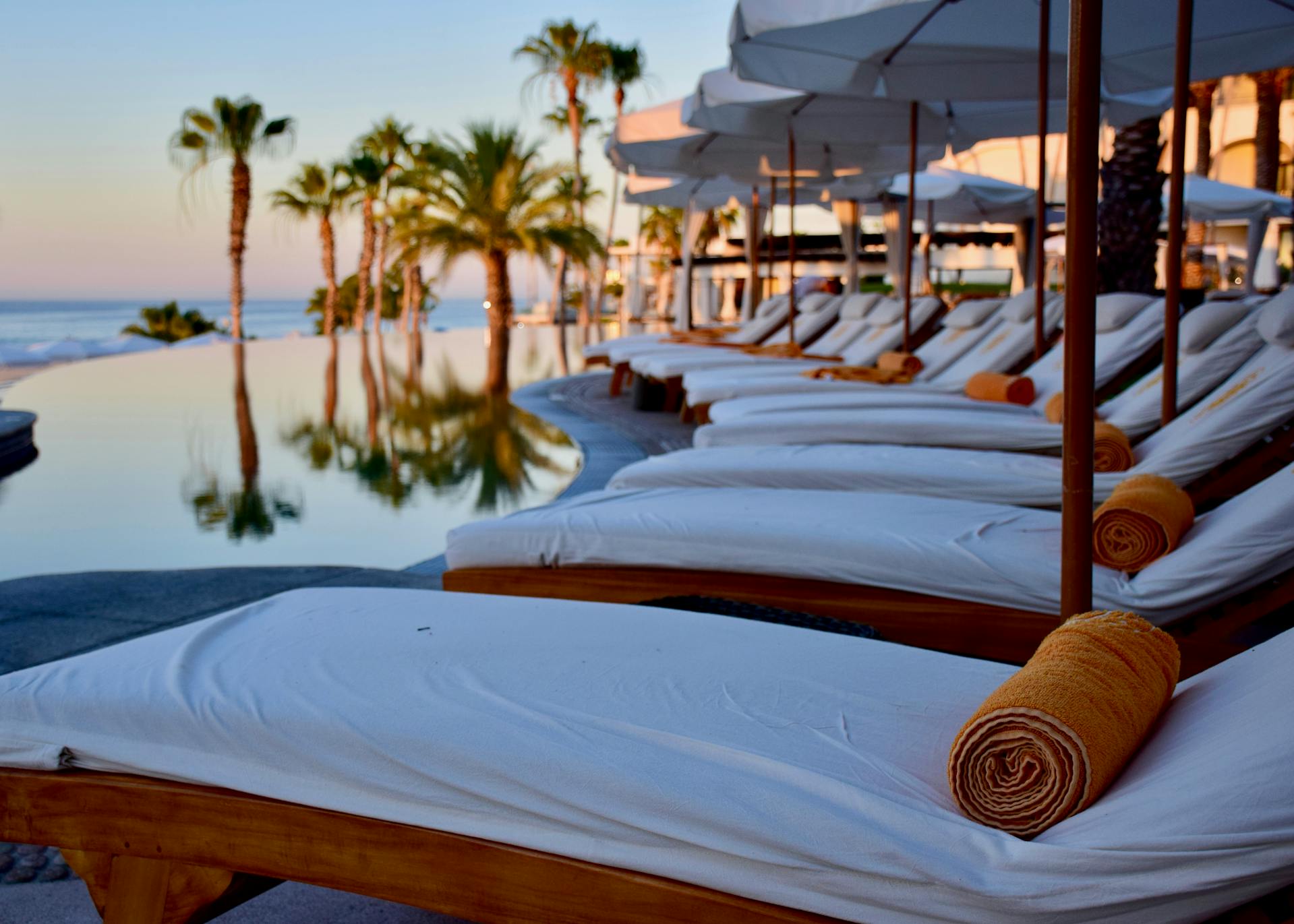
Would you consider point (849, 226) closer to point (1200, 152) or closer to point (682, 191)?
point (682, 191)

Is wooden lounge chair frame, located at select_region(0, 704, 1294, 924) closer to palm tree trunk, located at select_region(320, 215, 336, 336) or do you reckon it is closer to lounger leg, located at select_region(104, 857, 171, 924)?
→ lounger leg, located at select_region(104, 857, 171, 924)

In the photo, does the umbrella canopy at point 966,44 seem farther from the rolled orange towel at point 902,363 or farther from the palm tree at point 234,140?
→ the palm tree at point 234,140

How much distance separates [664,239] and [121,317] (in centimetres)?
3614

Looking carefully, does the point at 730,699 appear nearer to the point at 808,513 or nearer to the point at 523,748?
the point at 523,748

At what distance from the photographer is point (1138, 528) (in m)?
2.46

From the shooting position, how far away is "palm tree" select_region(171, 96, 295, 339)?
23766 mm

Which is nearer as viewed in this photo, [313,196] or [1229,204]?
[1229,204]

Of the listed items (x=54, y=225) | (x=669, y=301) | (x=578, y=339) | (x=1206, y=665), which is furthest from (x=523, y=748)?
(x=54, y=225)

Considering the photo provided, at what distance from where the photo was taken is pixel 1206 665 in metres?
2.25

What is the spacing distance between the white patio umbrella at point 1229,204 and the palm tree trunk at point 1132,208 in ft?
21.2

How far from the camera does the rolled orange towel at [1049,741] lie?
1.23 m

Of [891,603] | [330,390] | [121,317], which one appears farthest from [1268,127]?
[121,317]

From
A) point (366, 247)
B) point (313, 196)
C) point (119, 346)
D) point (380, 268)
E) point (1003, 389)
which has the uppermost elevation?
point (313, 196)

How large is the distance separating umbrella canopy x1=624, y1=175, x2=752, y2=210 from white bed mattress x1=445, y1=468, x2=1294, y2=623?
36.0ft
